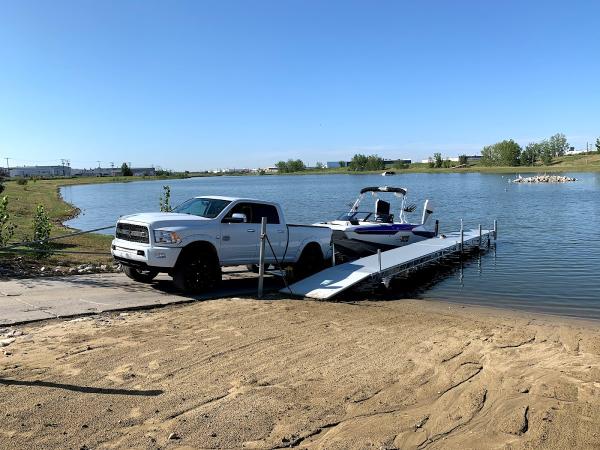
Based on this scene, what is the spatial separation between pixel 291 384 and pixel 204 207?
6.54 metres

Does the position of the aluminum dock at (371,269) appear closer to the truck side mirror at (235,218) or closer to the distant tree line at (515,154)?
the truck side mirror at (235,218)

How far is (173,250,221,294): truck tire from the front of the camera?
10.4m

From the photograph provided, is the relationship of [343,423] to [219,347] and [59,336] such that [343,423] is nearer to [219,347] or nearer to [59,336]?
[219,347]

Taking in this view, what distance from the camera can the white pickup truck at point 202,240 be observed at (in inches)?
400

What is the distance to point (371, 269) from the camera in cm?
1312

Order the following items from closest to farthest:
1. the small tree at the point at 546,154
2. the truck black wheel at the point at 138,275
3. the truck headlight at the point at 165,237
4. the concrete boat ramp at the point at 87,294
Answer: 1. the concrete boat ramp at the point at 87,294
2. the truck headlight at the point at 165,237
3. the truck black wheel at the point at 138,275
4. the small tree at the point at 546,154

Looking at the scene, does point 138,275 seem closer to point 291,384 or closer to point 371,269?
point 371,269

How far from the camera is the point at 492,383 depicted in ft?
20.0

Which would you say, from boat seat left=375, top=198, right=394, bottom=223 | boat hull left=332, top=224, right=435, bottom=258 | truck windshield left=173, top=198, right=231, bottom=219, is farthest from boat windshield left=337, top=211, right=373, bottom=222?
truck windshield left=173, top=198, right=231, bottom=219

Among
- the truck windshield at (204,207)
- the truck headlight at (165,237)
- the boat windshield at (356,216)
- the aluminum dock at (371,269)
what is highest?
the truck windshield at (204,207)

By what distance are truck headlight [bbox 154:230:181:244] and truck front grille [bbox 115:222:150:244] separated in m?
0.19

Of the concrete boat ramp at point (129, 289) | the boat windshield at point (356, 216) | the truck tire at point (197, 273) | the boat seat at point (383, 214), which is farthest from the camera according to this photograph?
the boat seat at point (383, 214)

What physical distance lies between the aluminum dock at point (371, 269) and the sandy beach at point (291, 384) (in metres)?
2.45

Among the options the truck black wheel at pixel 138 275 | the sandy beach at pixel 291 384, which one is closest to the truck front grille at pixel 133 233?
the truck black wheel at pixel 138 275
